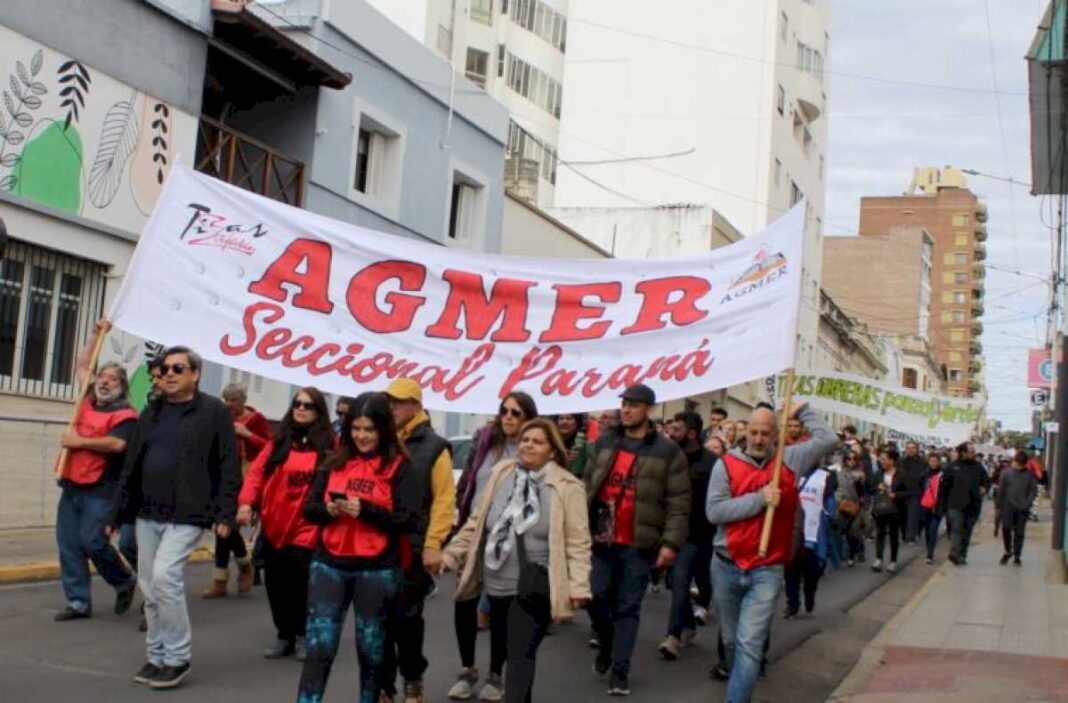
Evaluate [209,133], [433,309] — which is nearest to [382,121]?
[209,133]

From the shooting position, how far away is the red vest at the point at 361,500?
622cm

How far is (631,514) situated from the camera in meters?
8.34

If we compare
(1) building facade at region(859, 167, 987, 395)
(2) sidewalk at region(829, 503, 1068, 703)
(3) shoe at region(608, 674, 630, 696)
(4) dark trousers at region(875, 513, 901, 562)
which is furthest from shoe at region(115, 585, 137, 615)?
(1) building facade at region(859, 167, 987, 395)

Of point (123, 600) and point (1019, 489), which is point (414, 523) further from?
point (1019, 489)

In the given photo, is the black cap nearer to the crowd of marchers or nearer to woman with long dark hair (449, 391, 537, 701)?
the crowd of marchers

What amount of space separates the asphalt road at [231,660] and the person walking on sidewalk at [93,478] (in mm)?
446

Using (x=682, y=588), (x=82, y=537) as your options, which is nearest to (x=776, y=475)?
(x=682, y=588)

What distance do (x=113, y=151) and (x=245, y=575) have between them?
680 centimetres

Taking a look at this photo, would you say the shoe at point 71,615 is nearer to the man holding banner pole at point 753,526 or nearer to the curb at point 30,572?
the curb at point 30,572

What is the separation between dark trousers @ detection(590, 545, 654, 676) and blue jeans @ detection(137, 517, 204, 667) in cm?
243

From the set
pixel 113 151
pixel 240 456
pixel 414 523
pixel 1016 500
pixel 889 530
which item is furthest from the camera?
pixel 1016 500

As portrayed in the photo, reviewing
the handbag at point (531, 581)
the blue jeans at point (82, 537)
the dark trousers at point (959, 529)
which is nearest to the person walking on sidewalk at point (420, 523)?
the handbag at point (531, 581)

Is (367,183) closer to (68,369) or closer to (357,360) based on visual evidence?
(68,369)

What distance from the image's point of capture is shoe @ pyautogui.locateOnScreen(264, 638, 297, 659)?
8.55 m
